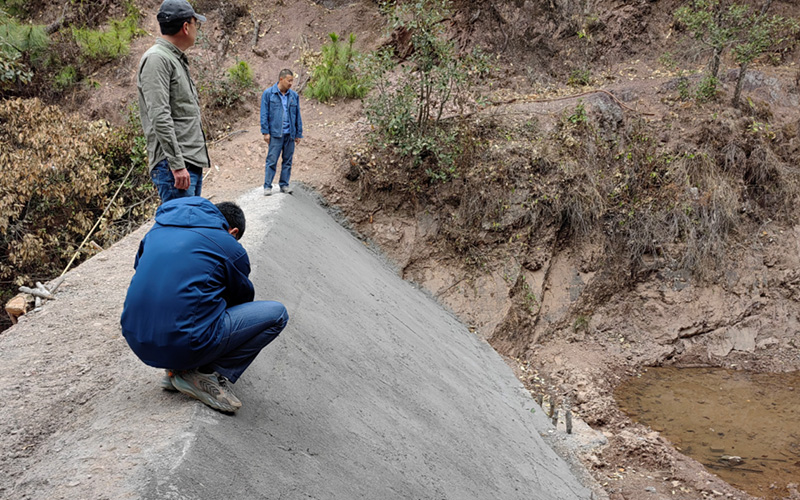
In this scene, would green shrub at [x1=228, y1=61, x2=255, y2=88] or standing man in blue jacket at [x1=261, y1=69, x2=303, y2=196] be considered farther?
green shrub at [x1=228, y1=61, x2=255, y2=88]

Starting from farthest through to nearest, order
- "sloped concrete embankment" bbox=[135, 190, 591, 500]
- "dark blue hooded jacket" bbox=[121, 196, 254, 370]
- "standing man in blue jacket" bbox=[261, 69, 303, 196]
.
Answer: "standing man in blue jacket" bbox=[261, 69, 303, 196] → "sloped concrete embankment" bbox=[135, 190, 591, 500] → "dark blue hooded jacket" bbox=[121, 196, 254, 370]

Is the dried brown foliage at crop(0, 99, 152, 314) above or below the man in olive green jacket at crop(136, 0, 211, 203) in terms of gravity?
below

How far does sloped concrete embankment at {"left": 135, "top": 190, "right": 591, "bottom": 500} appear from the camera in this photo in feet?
9.78

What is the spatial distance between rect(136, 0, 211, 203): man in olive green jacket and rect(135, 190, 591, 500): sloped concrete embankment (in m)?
1.21

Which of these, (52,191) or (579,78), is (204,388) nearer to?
(52,191)

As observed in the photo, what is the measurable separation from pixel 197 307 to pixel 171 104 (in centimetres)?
210

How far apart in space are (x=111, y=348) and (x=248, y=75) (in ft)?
31.7

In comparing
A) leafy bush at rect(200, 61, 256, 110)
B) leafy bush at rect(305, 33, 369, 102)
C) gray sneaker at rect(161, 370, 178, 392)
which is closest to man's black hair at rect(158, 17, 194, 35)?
gray sneaker at rect(161, 370, 178, 392)

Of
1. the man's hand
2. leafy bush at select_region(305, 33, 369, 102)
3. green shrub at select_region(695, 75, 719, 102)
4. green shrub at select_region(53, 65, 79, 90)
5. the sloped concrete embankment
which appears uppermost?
green shrub at select_region(695, 75, 719, 102)

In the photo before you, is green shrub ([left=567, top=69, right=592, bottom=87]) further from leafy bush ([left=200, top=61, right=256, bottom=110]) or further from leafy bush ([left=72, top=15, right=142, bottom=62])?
leafy bush ([left=72, top=15, right=142, bottom=62])

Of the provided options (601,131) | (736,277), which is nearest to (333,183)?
(601,131)

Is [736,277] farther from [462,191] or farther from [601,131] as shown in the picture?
[462,191]

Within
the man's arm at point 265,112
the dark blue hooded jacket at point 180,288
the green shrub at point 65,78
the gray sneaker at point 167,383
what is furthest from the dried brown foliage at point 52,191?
the dark blue hooded jacket at point 180,288

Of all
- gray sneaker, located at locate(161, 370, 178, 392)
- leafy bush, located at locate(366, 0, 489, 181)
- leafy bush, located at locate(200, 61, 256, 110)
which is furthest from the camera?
leafy bush, located at locate(200, 61, 256, 110)
